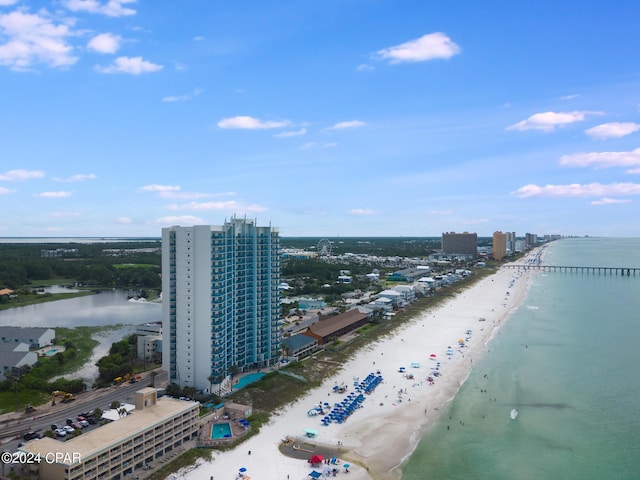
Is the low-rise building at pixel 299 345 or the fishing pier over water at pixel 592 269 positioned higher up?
the fishing pier over water at pixel 592 269

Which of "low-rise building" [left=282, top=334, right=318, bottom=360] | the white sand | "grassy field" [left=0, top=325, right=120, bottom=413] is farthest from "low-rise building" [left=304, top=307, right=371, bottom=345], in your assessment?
"grassy field" [left=0, top=325, right=120, bottom=413]

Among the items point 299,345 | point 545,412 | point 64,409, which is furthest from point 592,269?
point 64,409

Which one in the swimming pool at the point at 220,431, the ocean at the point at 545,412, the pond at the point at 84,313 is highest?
the pond at the point at 84,313

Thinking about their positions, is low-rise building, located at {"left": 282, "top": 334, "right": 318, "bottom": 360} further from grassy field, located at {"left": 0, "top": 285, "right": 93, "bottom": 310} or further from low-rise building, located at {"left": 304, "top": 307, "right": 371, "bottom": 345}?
grassy field, located at {"left": 0, "top": 285, "right": 93, "bottom": 310}

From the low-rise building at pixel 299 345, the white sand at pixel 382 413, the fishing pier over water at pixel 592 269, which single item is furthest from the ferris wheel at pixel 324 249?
the low-rise building at pixel 299 345

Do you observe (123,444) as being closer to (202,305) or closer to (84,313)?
(202,305)

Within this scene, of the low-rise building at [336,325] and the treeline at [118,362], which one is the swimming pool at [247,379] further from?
the low-rise building at [336,325]

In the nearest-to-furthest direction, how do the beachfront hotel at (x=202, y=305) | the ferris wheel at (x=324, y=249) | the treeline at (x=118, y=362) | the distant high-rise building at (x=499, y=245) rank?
the beachfront hotel at (x=202, y=305), the treeline at (x=118, y=362), the distant high-rise building at (x=499, y=245), the ferris wheel at (x=324, y=249)
